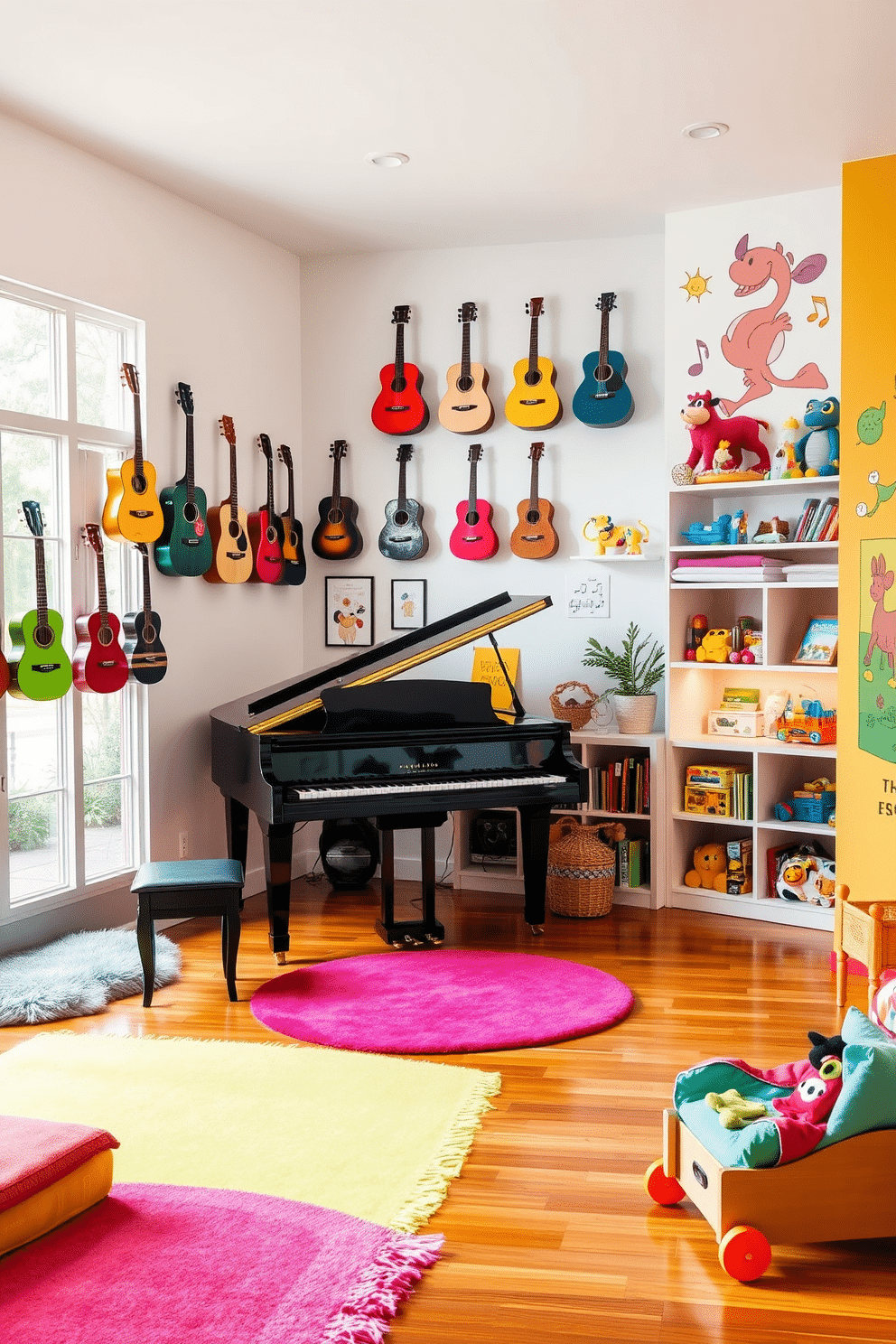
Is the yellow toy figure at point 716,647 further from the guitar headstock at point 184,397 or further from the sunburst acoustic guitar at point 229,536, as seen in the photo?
the guitar headstock at point 184,397

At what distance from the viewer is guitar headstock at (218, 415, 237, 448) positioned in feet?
18.0

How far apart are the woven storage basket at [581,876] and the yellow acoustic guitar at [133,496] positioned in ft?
7.19

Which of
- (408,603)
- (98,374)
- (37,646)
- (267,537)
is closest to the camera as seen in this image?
(37,646)

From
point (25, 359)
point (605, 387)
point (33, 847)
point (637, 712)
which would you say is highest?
point (605, 387)

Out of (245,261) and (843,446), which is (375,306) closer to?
(245,261)

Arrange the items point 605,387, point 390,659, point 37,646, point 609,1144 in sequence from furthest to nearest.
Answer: point 605,387 < point 390,659 < point 37,646 < point 609,1144

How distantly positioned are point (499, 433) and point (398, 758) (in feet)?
6.63

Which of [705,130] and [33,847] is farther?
[33,847]

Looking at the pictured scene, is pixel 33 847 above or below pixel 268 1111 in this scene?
above

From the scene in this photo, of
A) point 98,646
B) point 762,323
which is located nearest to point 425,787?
point 98,646

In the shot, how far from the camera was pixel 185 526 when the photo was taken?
5137 millimetres

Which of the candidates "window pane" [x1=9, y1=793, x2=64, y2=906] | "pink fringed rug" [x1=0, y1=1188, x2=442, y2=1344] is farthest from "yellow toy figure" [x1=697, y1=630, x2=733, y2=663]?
"pink fringed rug" [x1=0, y1=1188, x2=442, y2=1344]

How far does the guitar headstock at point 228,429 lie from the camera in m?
5.48

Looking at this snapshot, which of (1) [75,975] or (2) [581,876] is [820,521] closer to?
(2) [581,876]
